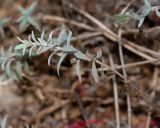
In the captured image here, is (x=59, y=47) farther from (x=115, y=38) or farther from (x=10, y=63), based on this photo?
(x=115, y=38)

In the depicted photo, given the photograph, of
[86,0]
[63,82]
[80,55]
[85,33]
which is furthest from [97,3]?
[80,55]

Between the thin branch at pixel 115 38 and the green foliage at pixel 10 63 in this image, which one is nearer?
the green foliage at pixel 10 63

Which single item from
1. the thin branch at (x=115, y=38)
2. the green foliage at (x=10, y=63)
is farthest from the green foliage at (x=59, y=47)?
the thin branch at (x=115, y=38)

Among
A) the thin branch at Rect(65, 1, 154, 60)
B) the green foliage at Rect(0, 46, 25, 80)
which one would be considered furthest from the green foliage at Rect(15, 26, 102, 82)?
the thin branch at Rect(65, 1, 154, 60)

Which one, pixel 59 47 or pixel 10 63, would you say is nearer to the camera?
pixel 59 47

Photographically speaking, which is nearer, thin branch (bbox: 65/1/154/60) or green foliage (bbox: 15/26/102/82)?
green foliage (bbox: 15/26/102/82)

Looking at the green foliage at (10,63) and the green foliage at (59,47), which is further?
the green foliage at (10,63)

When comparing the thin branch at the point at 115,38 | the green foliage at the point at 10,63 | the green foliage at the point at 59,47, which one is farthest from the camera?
the thin branch at the point at 115,38

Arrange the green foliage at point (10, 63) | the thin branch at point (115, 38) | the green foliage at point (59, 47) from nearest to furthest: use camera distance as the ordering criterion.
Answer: the green foliage at point (59, 47), the green foliage at point (10, 63), the thin branch at point (115, 38)

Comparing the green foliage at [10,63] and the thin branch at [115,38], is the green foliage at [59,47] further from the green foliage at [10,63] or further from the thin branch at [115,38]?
the thin branch at [115,38]

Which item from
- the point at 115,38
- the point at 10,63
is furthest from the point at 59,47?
the point at 115,38

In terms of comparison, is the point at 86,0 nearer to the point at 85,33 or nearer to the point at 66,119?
the point at 85,33

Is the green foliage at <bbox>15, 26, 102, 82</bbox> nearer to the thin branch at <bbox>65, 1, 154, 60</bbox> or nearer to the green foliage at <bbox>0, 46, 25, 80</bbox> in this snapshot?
the green foliage at <bbox>0, 46, 25, 80</bbox>
